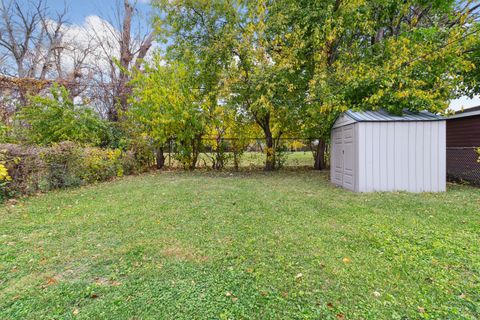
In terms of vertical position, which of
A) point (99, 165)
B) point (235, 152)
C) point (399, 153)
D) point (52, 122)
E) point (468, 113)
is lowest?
point (99, 165)

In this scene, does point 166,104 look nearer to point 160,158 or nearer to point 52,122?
point 160,158

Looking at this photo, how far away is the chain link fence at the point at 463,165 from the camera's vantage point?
20.4 feet

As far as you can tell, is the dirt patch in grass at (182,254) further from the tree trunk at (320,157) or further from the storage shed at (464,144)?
the tree trunk at (320,157)

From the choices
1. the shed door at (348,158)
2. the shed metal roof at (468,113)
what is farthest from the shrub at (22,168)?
the shed metal roof at (468,113)

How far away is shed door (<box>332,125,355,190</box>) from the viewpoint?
5.64 m

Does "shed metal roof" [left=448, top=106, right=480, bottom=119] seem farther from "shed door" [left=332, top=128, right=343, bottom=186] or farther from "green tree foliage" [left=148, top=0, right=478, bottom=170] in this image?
"shed door" [left=332, top=128, right=343, bottom=186]

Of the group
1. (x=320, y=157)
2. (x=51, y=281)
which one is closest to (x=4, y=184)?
(x=51, y=281)

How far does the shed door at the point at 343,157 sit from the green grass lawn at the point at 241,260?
1.29m

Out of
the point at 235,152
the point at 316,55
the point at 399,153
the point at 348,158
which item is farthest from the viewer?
the point at 235,152

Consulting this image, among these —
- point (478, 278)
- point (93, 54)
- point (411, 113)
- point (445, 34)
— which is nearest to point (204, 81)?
point (411, 113)

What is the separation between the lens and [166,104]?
315 inches

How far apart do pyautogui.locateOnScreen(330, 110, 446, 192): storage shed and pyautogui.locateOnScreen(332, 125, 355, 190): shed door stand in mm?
195

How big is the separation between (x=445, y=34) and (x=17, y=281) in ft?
30.3

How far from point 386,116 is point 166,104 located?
246 inches
